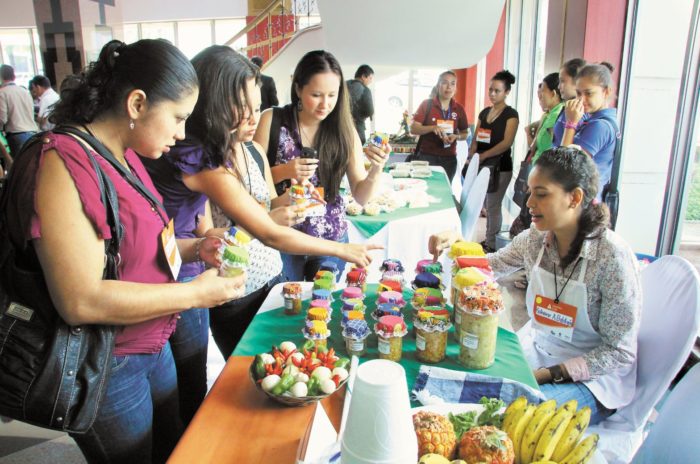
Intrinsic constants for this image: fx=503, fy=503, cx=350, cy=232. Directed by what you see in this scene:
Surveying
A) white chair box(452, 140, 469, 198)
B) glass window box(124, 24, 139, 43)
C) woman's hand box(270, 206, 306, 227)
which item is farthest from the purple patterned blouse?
glass window box(124, 24, 139, 43)

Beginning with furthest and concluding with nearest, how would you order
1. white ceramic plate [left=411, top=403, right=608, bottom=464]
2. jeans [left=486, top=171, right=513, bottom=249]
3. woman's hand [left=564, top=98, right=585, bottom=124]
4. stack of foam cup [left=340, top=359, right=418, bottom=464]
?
jeans [left=486, top=171, right=513, bottom=249] → woman's hand [left=564, top=98, right=585, bottom=124] → white ceramic plate [left=411, top=403, right=608, bottom=464] → stack of foam cup [left=340, top=359, right=418, bottom=464]

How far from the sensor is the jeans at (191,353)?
1.62 m

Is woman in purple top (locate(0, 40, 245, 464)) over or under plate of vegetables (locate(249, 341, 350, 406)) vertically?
over

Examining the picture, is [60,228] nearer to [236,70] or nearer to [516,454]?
[236,70]

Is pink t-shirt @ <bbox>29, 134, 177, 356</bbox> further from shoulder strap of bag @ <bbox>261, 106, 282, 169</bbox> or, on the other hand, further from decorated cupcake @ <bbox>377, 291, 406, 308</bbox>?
shoulder strap of bag @ <bbox>261, 106, 282, 169</bbox>

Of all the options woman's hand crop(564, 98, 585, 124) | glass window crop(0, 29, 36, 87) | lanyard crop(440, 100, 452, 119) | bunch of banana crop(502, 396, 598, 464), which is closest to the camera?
bunch of banana crop(502, 396, 598, 464)

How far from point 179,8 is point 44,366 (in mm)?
13847

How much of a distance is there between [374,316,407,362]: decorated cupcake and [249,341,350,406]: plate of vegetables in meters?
0.14

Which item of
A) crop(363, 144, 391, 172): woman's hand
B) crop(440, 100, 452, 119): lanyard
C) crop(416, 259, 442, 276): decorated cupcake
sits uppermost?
crop(440, 100, 452, 119): lanyard

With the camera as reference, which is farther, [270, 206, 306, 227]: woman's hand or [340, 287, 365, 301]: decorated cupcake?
[270, 206, 306, 227]: woman's hand

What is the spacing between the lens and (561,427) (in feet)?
3.07

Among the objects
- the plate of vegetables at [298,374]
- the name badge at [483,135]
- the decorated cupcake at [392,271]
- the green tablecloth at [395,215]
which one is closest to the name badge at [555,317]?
the decorated cupcake at [392,271]

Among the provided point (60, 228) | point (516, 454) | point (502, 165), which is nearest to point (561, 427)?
point (516, 454)

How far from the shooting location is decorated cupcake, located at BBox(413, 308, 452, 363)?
1.36 meters
